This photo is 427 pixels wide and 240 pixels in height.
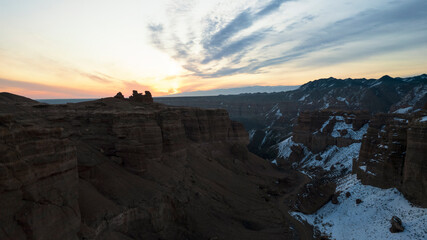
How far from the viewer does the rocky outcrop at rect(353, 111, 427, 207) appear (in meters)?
25.1

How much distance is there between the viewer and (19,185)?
43.3 feet

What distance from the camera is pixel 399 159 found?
28547 mm

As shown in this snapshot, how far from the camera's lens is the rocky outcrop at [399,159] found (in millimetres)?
25077

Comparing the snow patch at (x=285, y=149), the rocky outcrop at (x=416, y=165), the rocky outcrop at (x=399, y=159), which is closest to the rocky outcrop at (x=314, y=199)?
the rocky outcrop at (x=399, y=159)

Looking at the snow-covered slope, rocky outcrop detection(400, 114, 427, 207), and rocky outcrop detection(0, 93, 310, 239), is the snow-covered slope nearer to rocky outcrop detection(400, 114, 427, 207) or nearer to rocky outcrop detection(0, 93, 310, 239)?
rocky outcrop detection(400, 114, 427, 207)

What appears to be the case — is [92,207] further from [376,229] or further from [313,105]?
[313,105]

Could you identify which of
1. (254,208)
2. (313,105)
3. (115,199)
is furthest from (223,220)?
(313,105)

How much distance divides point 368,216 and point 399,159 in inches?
282

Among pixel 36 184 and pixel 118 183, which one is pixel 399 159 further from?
pixel 36 184

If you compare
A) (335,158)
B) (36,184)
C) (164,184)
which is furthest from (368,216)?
(335,158)

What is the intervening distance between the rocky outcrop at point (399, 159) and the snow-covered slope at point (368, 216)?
40.5 inches

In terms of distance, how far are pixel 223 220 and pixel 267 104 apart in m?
153

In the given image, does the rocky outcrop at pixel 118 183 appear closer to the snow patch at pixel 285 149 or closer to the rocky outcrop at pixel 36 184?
the rocky outcrop at pixel 36 184

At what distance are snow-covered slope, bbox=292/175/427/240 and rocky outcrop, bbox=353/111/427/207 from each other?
1.03m
